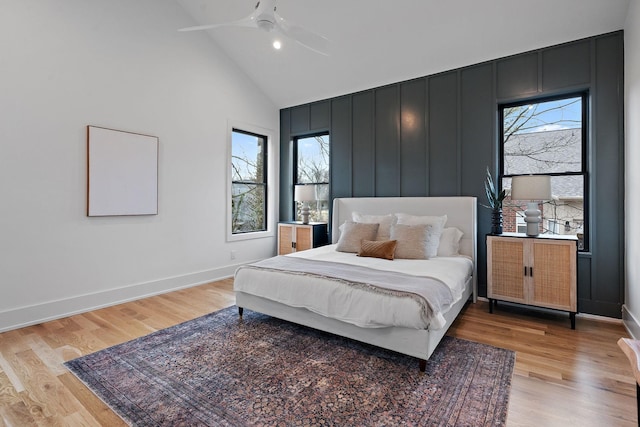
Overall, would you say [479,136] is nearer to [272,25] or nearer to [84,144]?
[272,25]

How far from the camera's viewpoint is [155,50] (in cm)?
394

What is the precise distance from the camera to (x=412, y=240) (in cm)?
349

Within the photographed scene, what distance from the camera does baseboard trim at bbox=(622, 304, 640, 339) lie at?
263cm

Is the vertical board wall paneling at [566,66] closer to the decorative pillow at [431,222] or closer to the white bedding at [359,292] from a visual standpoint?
the decorative pillow at [431,222]

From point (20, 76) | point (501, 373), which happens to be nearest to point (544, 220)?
point (501, 373)

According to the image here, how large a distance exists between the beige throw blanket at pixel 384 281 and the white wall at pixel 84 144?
1.79m

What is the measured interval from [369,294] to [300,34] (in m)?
2.33

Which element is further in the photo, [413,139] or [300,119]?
[300,119]

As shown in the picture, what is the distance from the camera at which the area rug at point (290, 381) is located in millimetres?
1748

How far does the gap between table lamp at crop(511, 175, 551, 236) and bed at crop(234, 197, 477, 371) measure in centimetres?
56

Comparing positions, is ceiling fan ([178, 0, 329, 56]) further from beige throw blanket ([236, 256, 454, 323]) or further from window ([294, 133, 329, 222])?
window ([294, 133, 329, 222])

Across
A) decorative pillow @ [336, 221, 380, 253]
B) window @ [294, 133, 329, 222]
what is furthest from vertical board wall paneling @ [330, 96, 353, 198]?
decorative pillow @ [336, 221, 380, 253]

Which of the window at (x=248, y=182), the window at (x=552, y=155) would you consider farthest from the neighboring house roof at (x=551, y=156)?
the window at (x=248, y=182)

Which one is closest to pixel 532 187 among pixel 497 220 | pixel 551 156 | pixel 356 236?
pixel 497 220
